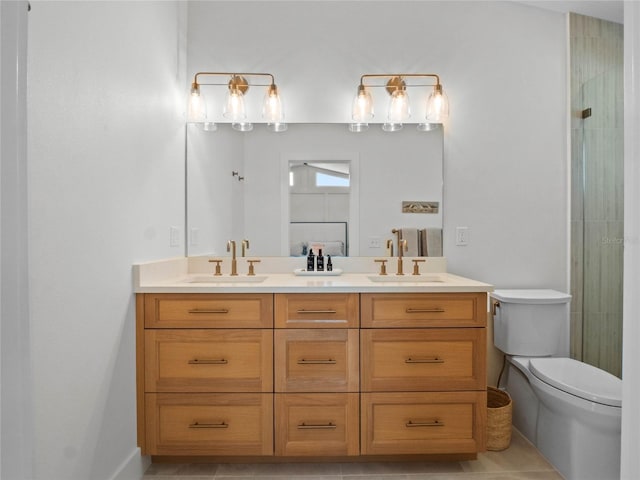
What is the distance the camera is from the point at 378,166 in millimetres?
2336

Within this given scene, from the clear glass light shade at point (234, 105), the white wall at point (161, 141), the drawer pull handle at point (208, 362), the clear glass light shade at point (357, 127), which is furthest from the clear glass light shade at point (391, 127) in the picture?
the drawer pull handle at point (208, 362)

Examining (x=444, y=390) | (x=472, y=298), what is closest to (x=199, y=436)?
(x=444, y=390)

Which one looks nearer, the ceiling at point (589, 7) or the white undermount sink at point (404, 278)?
the white undermount sink at point (404, 278)

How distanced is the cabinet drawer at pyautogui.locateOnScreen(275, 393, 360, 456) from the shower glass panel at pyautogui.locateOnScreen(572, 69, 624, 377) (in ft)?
5.06

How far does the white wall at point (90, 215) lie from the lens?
115cm

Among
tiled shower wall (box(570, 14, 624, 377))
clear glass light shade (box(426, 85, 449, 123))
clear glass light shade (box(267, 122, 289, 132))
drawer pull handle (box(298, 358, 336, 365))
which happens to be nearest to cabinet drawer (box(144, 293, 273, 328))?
drawer pull handle (box(298, 358, 336, 365))

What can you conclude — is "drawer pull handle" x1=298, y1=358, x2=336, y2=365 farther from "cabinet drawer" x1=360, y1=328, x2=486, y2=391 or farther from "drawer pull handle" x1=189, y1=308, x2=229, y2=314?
"drawer pull handle" x1=189, y1=308, x2=229, y2=314

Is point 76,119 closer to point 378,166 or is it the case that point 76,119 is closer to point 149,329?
point 149,329

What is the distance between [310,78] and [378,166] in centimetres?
68

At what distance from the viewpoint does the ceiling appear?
2.22 metres

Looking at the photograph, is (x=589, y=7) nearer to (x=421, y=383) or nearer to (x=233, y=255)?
(x=421, y=383)

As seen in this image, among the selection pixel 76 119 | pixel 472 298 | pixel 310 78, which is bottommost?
pixel 472 298

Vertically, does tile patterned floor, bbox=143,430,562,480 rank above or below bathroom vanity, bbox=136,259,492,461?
below

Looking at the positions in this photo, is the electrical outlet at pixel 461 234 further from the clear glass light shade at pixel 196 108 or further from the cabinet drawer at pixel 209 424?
Result: the clear glass light shade at pixel 196 108
